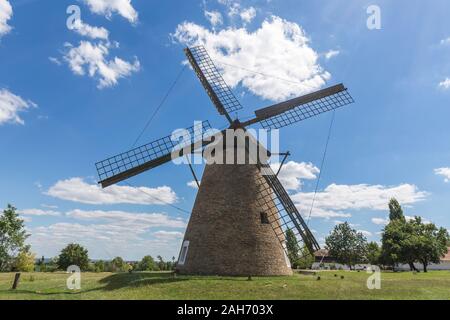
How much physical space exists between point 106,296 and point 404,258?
47429 millimetres

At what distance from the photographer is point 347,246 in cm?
7094

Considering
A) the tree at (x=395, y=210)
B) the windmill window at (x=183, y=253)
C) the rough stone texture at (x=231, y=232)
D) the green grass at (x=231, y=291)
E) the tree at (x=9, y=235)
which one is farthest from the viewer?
the tree at (x=395, y=210)

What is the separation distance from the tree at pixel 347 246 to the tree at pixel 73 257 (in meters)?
50.5

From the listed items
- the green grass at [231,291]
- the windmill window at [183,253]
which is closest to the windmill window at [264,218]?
the green grass at [231,291]

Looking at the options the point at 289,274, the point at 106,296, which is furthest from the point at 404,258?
the point at 106,296

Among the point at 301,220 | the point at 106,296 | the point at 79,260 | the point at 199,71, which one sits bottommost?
the point at 79,260

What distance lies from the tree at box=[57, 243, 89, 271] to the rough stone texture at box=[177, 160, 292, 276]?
48.8 meters

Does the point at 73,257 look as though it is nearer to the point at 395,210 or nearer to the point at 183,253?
the point at 183,253

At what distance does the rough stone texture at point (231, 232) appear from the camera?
19656mm

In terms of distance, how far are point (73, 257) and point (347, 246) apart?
55275mm

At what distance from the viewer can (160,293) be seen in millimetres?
15102

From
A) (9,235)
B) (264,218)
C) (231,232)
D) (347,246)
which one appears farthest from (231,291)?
(347,246)

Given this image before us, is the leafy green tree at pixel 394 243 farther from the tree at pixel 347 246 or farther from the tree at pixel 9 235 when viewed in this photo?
the tree at pixel 9 235
